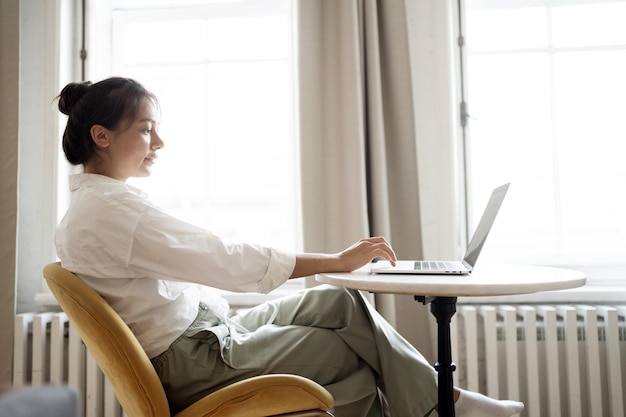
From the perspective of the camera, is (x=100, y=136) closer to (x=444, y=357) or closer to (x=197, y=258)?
(x=197, y=258)

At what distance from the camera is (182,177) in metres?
2.50

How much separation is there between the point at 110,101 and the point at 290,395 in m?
0.83

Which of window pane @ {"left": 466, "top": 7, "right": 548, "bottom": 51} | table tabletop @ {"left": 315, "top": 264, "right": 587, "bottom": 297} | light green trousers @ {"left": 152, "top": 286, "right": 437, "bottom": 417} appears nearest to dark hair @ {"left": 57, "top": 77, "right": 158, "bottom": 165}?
light green trousers @ {"left": 152, "top": 286, "right": 437, "bottom": 417}

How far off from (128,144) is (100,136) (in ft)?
0.23

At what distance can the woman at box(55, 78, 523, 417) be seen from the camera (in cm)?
119

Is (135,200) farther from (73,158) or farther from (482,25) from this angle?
(482,25)

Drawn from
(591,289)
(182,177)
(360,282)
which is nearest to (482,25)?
(591,289)

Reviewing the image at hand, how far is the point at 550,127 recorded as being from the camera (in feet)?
7.75

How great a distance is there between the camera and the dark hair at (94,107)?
1.34 m

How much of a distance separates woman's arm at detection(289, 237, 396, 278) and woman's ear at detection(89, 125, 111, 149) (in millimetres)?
566

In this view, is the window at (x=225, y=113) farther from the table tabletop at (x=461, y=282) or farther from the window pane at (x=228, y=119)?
the table tabletop at (x=461, y=282)

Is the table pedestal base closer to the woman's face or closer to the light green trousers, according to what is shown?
the light green trousers

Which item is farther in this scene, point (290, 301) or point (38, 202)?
point (38, 202)

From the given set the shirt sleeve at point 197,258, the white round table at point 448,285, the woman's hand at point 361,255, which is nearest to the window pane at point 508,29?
the white round table at point 448,285
